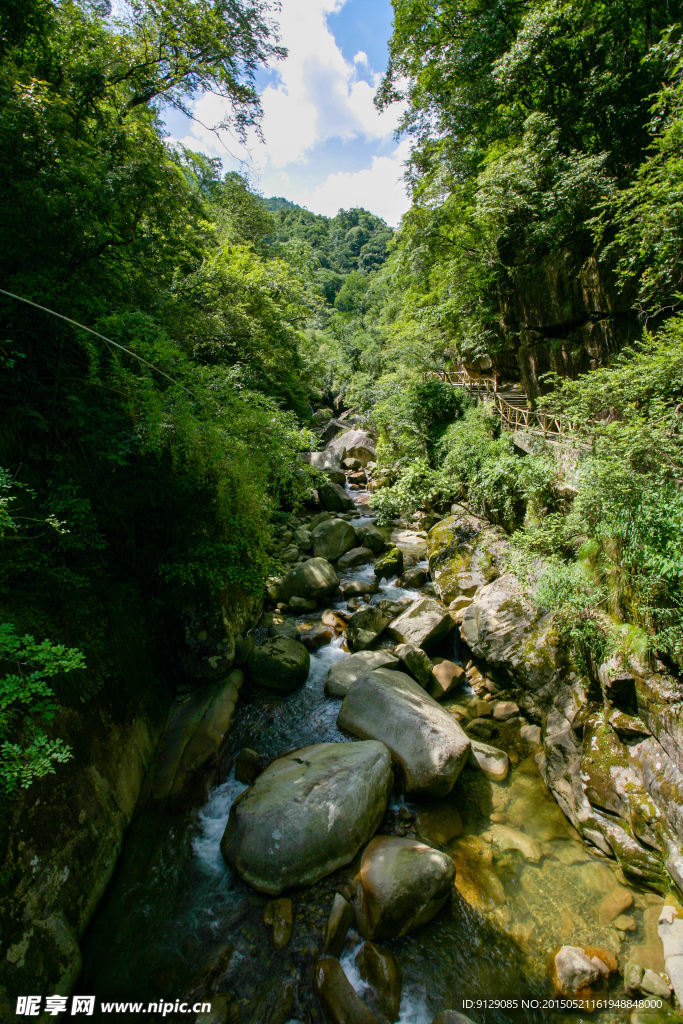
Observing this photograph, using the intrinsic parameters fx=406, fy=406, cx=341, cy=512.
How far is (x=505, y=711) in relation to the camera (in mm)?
6238

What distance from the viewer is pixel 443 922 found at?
3.90m

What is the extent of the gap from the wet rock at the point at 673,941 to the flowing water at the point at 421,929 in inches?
4.4

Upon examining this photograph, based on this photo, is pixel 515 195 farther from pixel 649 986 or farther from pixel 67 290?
pixel 649 986

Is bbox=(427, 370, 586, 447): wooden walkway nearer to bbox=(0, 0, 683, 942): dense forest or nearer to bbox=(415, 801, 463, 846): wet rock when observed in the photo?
bbox=(0, 0, 683, 942): dense forest

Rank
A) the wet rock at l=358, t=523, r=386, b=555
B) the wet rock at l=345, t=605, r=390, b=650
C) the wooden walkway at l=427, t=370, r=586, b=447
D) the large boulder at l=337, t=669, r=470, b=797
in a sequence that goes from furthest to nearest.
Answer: the wet rock at l=358, t=523, r=386, b=555, the wooden walkway at l=427, t=370, r=586, b=447, the wet rock at l=345, t=605, r=390, b=650, the large boulder at l=337, t=669, r=470, b=797

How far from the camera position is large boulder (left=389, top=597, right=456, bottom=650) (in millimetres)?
7332

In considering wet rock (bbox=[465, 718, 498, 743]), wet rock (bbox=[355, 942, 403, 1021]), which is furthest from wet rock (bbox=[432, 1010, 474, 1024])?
wet rock (bbox=[465, 718, 498, 743])

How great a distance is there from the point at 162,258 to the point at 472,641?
9606 mm

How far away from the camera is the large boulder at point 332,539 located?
10.8m

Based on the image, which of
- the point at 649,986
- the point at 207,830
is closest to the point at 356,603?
the point at 207,830

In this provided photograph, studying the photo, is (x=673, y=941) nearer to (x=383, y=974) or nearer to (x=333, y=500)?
(x=383, y=974)

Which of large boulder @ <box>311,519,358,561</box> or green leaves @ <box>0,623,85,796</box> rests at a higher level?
green leaves @ <box>0,623,85,796</box>

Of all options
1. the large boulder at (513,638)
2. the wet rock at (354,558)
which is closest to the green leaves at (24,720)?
the large boulder at (513,638)

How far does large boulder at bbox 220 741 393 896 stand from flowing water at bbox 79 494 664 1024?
7.9 inches
